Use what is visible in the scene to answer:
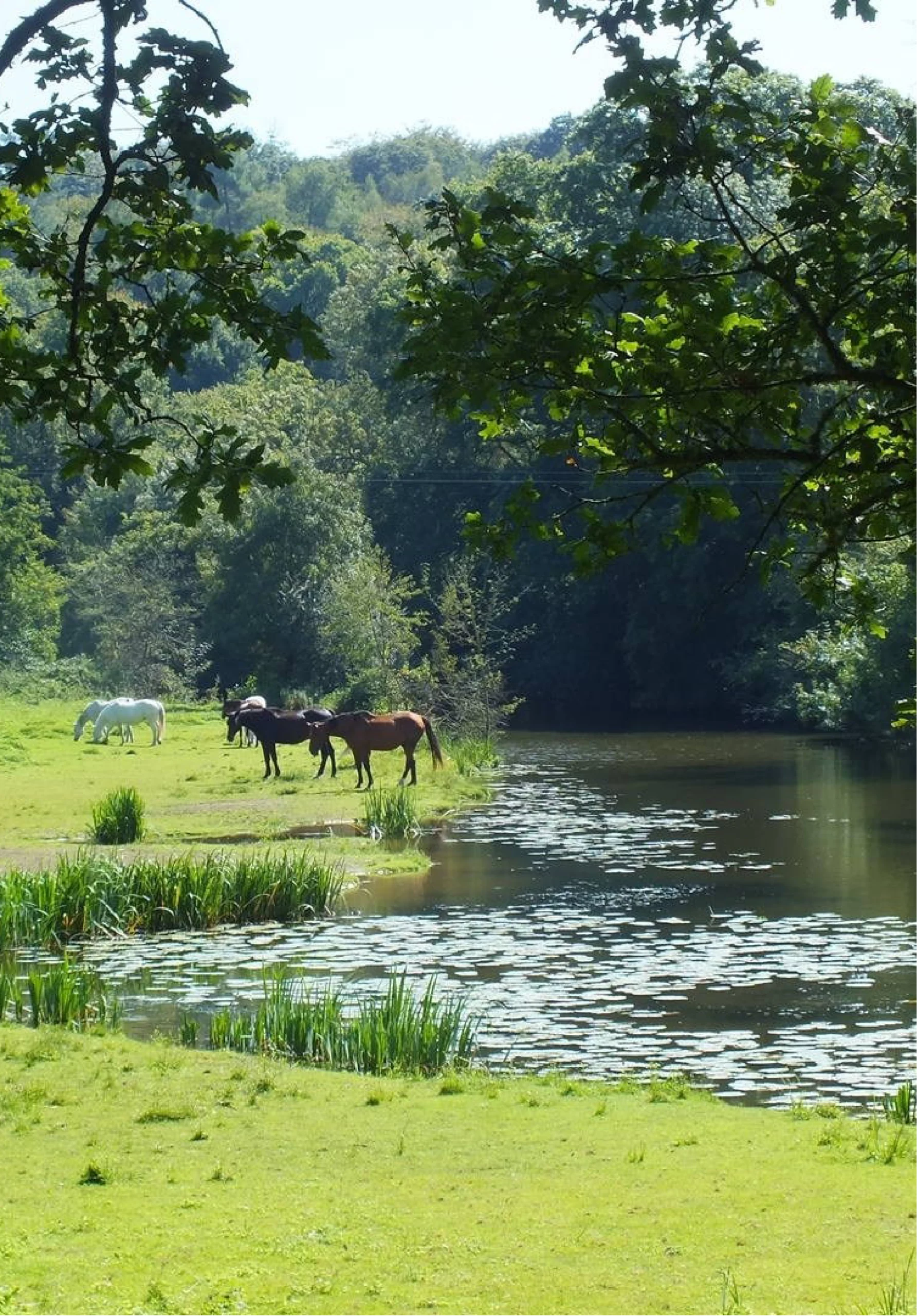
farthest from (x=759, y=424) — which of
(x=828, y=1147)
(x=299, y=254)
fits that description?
(x=828, y=1147)

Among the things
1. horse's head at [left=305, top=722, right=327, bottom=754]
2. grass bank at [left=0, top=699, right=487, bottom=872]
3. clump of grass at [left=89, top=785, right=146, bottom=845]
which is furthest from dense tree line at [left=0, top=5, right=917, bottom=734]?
clump of grass at [left=89, top=785, right=146, bottom=845]

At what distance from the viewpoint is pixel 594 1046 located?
13.4 metres

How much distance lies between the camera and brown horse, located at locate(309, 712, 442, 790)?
3191 centimetres

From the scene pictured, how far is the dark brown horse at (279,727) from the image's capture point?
1313 inches

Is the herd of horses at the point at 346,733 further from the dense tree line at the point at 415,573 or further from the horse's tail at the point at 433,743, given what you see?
the dense tree line at the point at 415,573

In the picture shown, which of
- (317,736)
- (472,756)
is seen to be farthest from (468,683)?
(317,736)

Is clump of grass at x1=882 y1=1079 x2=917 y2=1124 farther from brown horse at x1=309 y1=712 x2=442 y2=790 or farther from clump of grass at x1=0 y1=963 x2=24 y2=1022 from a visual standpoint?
brown horse at x1=309 y1=712 x2=442 y2=790

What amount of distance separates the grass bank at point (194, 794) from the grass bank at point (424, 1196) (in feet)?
35.1

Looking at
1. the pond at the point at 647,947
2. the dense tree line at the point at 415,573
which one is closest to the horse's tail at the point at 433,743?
the dense tree line at the point at 415,573

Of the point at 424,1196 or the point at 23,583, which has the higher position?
the point at 23,583

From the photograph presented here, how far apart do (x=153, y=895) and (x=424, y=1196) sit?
10550mm

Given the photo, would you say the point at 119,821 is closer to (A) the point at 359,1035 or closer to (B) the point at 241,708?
(A) the point at 359,1035

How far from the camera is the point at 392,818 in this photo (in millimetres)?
25906

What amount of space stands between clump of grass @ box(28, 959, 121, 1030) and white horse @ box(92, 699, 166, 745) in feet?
85.7
